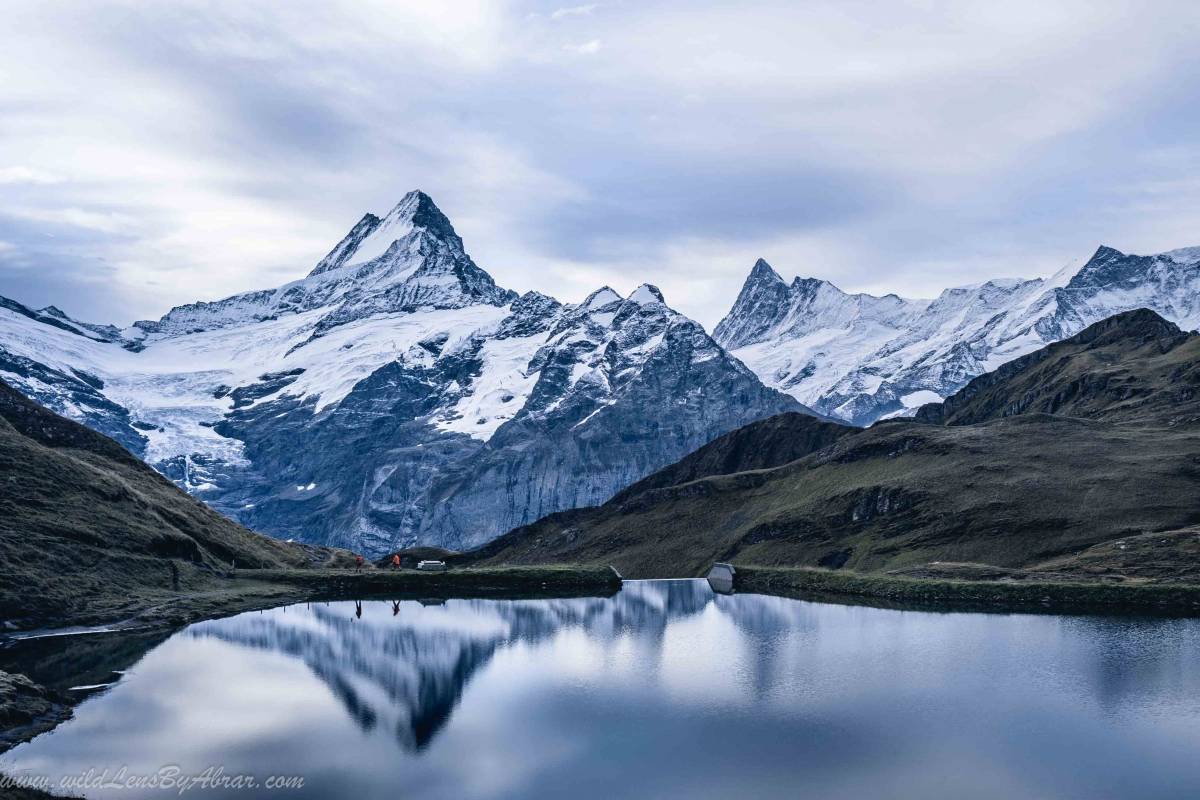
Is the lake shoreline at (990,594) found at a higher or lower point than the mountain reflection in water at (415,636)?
higher

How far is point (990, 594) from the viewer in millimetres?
129500

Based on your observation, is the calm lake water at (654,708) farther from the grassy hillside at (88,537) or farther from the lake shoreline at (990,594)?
the grassy hillside at (88,537)

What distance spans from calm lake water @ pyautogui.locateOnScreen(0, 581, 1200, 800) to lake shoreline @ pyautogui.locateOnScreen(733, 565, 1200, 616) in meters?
9.34

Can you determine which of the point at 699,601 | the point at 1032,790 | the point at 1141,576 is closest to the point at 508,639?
the point at 699,601

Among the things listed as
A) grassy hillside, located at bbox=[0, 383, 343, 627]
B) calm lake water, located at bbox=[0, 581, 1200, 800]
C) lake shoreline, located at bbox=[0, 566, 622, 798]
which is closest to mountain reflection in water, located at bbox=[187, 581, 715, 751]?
calm lake water, located at bbox=[0, 581, 1200, 800]

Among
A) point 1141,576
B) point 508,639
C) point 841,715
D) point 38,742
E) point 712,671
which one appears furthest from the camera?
point 1141,576

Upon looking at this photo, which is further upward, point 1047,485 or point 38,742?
point 1047,485

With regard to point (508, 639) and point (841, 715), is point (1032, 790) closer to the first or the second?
point (841, 715)

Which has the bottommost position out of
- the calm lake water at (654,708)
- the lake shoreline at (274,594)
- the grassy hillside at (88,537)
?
the calm lake water at (654,708)

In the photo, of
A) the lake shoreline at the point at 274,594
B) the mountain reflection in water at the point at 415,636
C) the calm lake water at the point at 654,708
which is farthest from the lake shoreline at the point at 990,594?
the lake shoreline at the point at 274,594

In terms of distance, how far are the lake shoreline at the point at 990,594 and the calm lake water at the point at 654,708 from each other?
9.34 metres

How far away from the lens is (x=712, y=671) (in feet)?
297

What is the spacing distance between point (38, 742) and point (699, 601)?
Result: 94.0 meters

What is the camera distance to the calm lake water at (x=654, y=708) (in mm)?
60781
